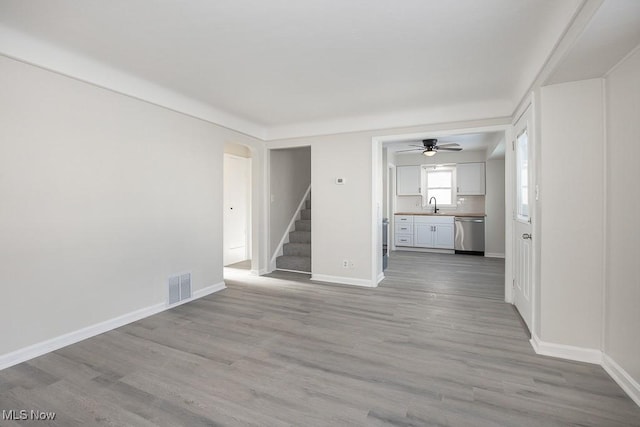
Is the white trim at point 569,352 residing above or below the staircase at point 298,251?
below

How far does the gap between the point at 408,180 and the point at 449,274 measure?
11.3 ft

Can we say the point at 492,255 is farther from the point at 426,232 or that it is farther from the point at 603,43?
the point at 603,43

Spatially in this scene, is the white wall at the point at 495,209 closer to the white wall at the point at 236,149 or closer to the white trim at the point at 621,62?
the white trim at the point at 621,62

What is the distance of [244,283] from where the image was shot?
467 cm

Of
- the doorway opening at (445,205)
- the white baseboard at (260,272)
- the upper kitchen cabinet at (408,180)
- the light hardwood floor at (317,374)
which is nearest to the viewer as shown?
the light hardwood floor at (317,374)

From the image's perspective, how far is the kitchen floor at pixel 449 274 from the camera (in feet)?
14.2

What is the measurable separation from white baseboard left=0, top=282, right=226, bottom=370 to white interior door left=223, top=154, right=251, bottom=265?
2598 mm

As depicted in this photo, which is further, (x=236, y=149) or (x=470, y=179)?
(x=470, y=179)

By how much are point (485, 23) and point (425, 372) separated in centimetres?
248

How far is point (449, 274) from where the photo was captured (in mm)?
5230

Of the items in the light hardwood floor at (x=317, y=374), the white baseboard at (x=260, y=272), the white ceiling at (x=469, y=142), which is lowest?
the light hardwood floor at (x=317, y=374)

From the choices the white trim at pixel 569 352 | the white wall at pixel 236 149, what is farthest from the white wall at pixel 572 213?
the white wall at pixel 236 149

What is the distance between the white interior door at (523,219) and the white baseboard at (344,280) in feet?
5.84

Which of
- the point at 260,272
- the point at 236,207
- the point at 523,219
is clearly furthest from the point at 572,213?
the point at 236,207
